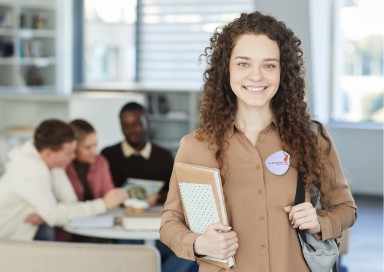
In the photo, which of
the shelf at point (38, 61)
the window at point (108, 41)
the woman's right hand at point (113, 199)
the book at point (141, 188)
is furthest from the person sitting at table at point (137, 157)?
the shelf at point (38, 61)

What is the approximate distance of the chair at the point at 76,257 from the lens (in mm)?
2727

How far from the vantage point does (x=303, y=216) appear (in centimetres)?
179

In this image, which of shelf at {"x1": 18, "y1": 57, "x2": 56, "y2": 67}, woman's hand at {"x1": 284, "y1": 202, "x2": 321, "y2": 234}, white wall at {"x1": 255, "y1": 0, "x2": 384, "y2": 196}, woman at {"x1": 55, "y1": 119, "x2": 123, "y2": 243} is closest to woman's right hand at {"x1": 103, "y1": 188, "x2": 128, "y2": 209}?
woman at {"x1": 55, "y1": 119, "x2": 123, "y2": 243}

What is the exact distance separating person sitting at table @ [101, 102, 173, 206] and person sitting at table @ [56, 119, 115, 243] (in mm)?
275

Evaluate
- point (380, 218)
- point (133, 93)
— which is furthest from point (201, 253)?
point (133, 93)

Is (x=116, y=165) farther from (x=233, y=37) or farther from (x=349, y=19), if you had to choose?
(x=349, y=19)

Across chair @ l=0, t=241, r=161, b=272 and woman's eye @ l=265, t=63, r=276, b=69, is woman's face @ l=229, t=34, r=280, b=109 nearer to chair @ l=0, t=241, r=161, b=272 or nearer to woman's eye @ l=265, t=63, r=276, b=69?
woman's eye @ l=265, t=63, r=276, b=69

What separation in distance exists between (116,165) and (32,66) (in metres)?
6.24

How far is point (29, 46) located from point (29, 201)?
705 cm

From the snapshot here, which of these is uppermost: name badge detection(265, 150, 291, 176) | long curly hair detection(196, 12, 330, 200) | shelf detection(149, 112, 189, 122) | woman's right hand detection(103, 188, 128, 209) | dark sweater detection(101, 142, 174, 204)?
long curly hair detection(196, 12, 330, 200)

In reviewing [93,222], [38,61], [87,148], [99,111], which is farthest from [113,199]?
[38,61]

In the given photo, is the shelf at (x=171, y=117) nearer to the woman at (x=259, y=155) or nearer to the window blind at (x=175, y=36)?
A: the window blind at (x=175, y=36)

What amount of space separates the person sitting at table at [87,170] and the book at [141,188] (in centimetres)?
17

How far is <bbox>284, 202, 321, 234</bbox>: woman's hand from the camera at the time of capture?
5.86ft
